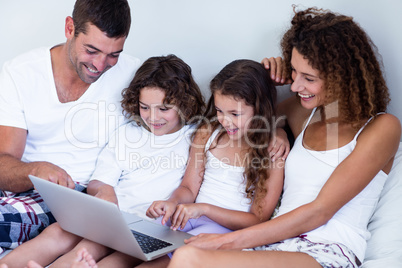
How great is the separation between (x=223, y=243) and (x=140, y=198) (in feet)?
1.64

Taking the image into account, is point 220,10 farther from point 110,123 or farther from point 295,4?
point 110,123

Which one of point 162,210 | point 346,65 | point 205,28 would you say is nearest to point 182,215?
point 162,210

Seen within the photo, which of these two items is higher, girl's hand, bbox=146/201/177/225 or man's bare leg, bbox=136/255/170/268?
girl's hand, bbox=146/201/177/225

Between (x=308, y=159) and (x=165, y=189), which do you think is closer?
(x=308, y=159)

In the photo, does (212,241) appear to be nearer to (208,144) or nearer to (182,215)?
(182,215)

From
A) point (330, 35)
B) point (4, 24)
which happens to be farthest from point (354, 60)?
point (4, 24)

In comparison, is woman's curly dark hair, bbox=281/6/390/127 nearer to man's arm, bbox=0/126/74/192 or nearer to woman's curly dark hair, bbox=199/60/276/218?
woman's curly dark hair, bbox=199/60/276/218

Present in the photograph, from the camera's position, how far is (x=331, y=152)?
1658 mm

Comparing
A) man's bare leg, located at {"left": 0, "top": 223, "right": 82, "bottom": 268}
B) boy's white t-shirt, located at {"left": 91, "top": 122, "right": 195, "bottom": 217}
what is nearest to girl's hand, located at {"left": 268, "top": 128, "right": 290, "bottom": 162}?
boy's white t-shirt, located at {"left": 91, "top": 122, "right": 195, "bottom": 217}

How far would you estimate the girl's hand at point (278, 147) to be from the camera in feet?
5.95

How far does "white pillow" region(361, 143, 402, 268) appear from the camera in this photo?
157 centimetres

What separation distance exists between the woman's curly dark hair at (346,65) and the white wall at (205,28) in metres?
0.26

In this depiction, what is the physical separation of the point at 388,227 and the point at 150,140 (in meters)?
0.95

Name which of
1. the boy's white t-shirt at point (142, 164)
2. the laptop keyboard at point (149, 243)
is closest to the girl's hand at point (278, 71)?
the boy's white t-shirt at point (142, 164)
